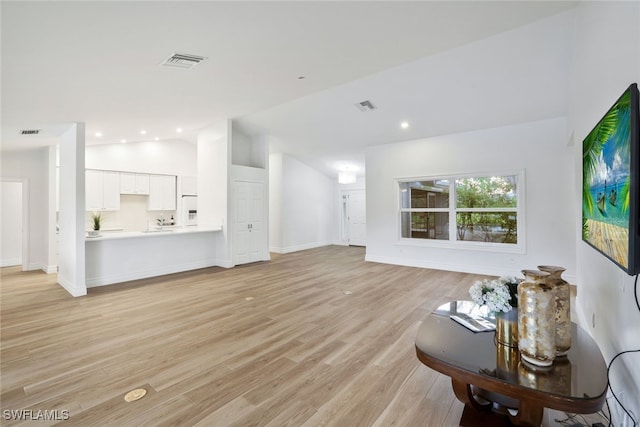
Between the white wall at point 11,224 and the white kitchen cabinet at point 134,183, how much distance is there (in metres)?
2.13

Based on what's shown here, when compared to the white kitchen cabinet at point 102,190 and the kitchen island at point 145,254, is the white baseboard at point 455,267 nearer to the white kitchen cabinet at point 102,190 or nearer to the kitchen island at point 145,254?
the kitchen island at point 145,254

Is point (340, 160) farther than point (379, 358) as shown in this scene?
Yes

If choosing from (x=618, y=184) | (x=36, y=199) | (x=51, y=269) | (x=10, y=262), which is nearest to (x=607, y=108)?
(x=618, y=184)

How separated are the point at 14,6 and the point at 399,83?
430 cm

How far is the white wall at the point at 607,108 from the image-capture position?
1460 millimetres

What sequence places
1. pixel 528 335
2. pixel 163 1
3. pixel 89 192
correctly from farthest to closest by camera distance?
pixel 89 192 < pixel 163 1 < pixel 528 335

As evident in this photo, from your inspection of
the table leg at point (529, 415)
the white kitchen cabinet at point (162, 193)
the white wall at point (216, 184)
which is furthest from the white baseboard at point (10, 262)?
the table leg at point (529, 415)

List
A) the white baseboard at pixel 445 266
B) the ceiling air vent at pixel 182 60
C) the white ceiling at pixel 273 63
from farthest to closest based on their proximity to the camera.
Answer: the white baseboard at pixel 445 266 → the ceiling air vent at pixel 182 60 → the white ceiling at pixel 273 63

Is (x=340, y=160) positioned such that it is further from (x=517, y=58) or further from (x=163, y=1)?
(x=163, y=1)

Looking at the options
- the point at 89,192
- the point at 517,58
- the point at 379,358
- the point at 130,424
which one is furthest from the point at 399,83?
the point at 89,192

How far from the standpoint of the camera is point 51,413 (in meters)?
1.87

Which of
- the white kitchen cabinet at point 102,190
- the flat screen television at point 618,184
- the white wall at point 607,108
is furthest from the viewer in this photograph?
the white kitchen cabinet at point 102,190

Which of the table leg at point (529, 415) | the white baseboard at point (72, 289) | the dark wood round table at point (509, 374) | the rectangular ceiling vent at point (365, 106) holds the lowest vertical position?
the white baseboard at point (72, 289)

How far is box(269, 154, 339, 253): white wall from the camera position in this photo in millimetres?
8766
